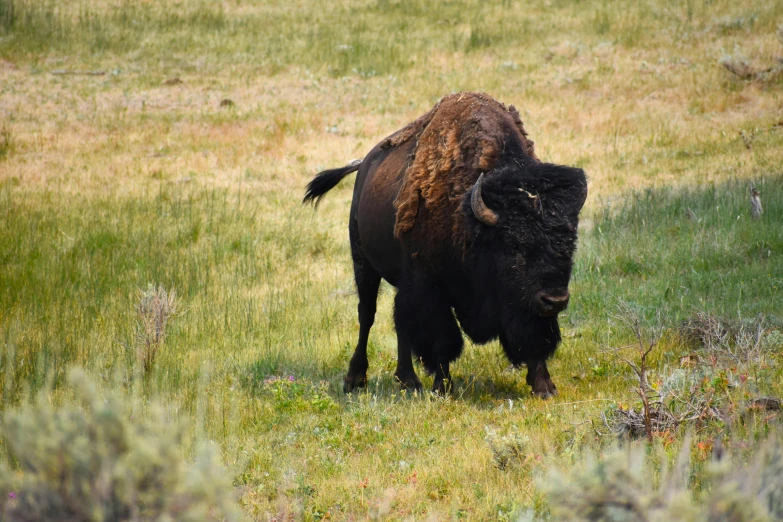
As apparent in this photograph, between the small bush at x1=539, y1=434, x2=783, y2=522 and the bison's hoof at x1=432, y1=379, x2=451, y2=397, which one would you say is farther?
the bison's hoof at x1=432, y1=379, x2=451, y2=397

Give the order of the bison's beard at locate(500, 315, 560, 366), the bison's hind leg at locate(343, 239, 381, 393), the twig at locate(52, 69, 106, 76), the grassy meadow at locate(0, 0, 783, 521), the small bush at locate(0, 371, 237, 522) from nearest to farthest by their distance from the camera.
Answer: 1. the small bush at locate(0, 371, 237, 522)
2. the grassy meadow at locate(0, 0, 783, 521)
3. the bison's beard at locate(500, 315, 560, 366)
4. the bison's hind leg at locate(343, 239, 381, 393)
5. the twig at locate(52, 69, 106, 76)

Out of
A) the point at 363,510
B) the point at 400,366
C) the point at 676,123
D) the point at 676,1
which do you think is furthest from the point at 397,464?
the point at 676,1

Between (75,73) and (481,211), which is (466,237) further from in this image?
(75,73)

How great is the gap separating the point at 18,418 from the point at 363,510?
2.35 metres

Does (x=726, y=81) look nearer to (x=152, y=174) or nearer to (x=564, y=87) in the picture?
(x=564, y=87)

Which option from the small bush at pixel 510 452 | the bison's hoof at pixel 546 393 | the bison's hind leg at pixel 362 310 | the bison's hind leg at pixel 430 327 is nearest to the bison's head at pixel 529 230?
the bison's hind leg at pixel 430 327

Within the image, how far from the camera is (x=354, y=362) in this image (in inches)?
303

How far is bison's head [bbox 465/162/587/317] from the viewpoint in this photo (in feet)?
18.7

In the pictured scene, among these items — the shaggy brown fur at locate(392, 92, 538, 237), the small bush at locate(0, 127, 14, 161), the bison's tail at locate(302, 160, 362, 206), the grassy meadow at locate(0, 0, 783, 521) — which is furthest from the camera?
the small bush at locate(0, 127, 14, 161)

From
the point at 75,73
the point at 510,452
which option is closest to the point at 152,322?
the point at 510,452

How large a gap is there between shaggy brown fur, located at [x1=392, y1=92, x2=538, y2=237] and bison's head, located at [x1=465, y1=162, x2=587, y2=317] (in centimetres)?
37

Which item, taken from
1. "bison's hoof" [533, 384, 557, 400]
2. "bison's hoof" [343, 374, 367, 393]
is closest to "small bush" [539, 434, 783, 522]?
"bison's hoof" [533, 384, 557, 400]

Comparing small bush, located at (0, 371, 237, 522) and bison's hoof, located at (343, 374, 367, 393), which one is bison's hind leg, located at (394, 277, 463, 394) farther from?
small bush, located at (0, 371, 237, 522)

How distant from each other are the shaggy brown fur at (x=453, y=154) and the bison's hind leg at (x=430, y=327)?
1.74 feet
